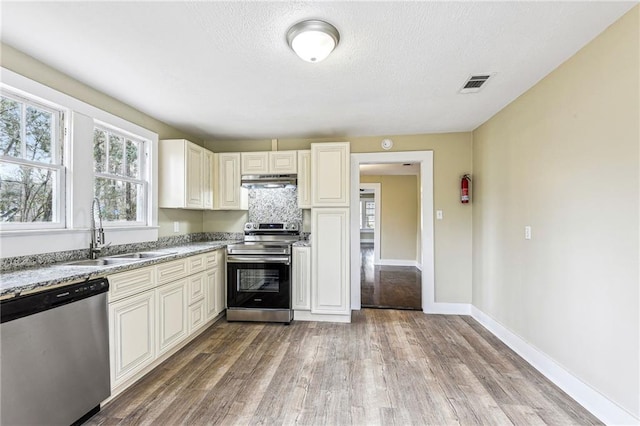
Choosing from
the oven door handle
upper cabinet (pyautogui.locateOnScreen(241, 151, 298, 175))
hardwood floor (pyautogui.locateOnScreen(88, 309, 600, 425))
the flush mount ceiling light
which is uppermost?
the flush mount ceiling light

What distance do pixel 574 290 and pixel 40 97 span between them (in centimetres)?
391

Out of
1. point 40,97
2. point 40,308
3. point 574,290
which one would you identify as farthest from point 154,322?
point 574,290

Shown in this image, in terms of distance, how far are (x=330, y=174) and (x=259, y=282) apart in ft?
5.08

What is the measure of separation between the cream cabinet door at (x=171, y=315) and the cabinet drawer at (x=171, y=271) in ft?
0.17

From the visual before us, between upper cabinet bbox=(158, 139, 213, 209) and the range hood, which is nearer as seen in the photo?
upper cabinet bbox=(158, 139, 213, 209)

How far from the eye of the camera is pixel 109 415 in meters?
1.83

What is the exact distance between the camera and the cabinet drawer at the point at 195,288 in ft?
9.25

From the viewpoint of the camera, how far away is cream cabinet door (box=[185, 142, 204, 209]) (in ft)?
10.8

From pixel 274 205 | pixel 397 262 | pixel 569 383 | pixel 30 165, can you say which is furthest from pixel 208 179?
pixel 397 262

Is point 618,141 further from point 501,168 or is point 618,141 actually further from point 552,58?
point 501,168

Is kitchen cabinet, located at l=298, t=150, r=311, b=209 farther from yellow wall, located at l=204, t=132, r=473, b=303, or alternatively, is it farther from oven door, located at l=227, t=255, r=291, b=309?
yellow wall, located at l=204, t=132, r=473, b=303

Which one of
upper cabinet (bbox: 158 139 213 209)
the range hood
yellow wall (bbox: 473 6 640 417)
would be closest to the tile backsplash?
the range hood

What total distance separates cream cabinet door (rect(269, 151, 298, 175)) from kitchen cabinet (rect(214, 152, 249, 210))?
1.67 feet

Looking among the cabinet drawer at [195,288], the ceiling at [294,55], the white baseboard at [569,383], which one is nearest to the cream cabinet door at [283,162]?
the ceiling at [294,55]
